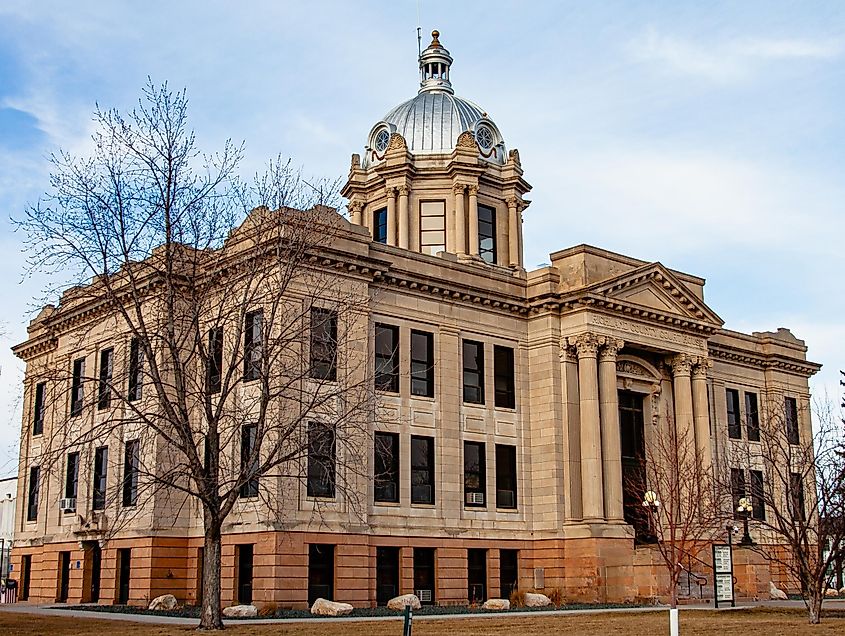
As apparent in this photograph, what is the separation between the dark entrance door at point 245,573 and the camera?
35562 millimetres

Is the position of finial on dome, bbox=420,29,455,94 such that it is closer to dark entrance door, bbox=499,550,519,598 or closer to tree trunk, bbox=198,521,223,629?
dark entrance door, bbox=499,550,519,598

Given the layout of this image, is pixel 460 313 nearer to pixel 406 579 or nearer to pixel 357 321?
pixel 357 321

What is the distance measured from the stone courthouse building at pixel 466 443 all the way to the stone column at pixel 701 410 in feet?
0.29

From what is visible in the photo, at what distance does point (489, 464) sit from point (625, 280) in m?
9.69

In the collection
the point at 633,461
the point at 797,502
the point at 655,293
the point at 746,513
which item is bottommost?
the point at 746,513

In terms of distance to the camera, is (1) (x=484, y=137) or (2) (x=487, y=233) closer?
(2) (x=487, y=233)

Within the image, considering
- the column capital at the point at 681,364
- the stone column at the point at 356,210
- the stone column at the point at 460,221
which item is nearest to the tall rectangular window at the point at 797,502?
the column capital at the point at 681,364

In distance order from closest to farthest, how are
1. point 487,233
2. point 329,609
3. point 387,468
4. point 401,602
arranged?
1. point 329,609
2. point 401,602
3. point 387,468
4. point 487,233

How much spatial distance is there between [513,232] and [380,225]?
659 cm

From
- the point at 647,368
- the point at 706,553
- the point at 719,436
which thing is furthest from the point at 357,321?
the point at 719,436

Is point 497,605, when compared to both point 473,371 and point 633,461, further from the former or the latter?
point 633,461

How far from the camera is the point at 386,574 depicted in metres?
37.9

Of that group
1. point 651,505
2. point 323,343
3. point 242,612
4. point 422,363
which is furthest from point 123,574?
point 651,505

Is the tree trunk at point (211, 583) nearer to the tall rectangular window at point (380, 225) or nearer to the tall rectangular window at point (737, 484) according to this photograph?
the tall rectangular window at point (737, 484)
